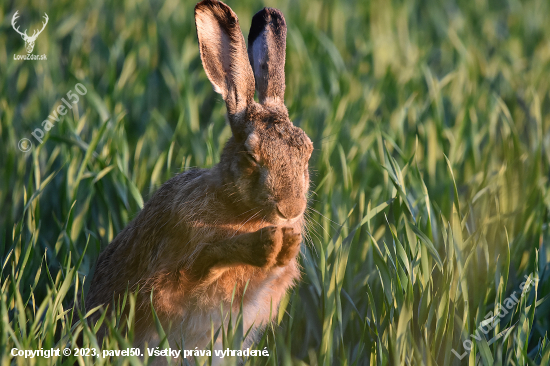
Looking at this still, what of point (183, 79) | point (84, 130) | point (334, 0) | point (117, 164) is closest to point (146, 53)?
point (183, 79)

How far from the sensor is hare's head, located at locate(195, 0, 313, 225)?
2.74m

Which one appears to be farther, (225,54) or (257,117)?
(225,54)

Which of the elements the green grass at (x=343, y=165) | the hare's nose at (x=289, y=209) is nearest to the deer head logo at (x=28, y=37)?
the green grass at (x=343, y=165)

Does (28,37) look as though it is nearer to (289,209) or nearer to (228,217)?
(228,217)

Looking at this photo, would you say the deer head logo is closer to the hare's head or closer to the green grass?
the green grass

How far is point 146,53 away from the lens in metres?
5.80

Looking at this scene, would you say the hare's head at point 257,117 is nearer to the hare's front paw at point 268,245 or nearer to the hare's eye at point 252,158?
the hare's eye at point 252,158

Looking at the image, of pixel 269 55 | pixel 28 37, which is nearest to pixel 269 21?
pixel 269 55

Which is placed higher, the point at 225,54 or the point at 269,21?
the point at 269,21

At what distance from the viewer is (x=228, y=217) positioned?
3.01m

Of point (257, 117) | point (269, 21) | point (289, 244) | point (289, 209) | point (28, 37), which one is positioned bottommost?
point (289, 244)

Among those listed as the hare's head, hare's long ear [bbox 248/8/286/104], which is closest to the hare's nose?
the hare's head

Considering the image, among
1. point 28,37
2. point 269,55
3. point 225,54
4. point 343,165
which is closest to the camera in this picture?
point 225,54

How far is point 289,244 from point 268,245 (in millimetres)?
102
